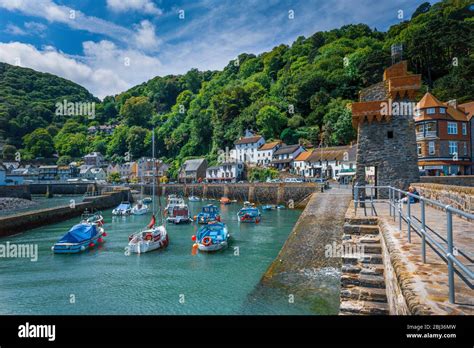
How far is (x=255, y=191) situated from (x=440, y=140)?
2946 centimetres

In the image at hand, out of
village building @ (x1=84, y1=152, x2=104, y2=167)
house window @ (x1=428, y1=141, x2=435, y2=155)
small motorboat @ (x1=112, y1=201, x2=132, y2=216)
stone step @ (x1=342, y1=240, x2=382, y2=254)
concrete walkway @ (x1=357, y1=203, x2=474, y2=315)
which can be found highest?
village building @ (x1=84, y1=152, x2=104, y2=167)

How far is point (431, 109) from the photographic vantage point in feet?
114

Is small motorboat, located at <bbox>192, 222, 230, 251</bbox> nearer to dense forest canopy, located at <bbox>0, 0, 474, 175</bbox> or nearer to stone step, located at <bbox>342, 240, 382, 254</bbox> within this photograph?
stone step, located at <bbox>342, 240, 382, 254</bbox>

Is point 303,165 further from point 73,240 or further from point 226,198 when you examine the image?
point 73,240

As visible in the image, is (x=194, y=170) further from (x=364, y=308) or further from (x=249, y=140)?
(x=364, y=308)

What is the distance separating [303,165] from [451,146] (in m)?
32.4

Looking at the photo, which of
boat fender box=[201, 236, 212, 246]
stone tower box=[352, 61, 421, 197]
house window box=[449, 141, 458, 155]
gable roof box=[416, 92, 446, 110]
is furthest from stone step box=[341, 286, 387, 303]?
house window box=[449, 141, 458, 155]

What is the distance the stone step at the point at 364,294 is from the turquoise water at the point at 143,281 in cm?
396

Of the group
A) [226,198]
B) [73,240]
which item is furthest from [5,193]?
[73,240]

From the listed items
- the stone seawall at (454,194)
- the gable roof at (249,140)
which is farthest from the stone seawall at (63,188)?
the stone seawall at (454,194)

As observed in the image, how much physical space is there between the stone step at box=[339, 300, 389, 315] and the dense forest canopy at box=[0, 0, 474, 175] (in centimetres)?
5253

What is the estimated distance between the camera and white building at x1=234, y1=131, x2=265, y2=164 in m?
79.8

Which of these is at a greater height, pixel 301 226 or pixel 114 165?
pixel 114 165
